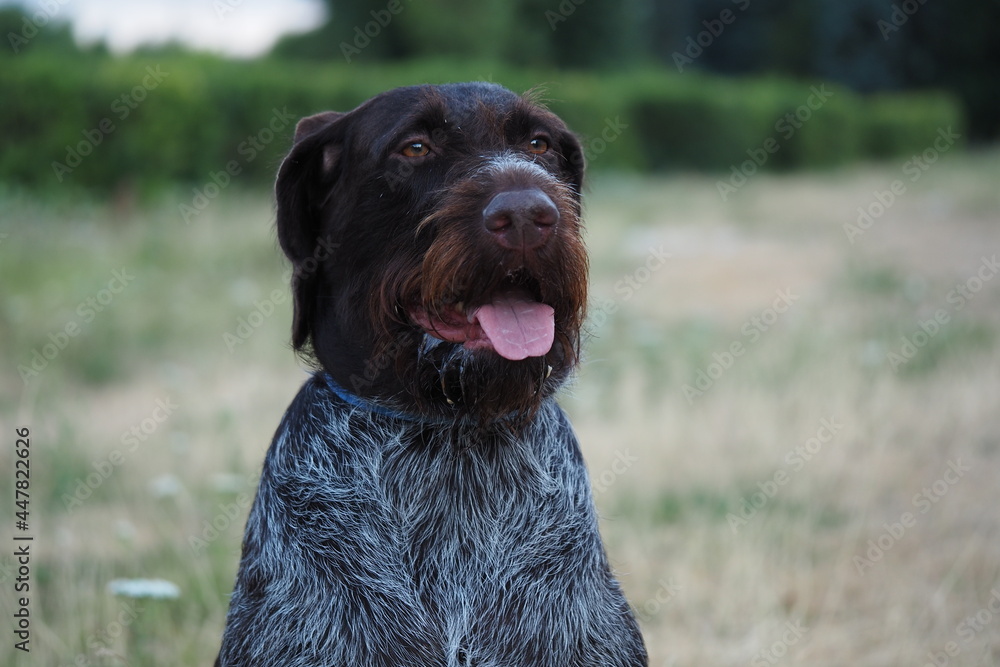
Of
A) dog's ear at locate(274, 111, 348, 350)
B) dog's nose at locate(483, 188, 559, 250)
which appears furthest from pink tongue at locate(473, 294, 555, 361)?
dog's ear at locate(274, 111, 348, 350)

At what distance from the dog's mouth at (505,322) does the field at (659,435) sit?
0.57 m

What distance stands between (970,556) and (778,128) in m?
24.6

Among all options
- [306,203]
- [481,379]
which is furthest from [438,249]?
[306,203]

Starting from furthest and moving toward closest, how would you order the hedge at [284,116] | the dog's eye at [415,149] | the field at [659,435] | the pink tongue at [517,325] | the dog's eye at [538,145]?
1. the hedge at [284,116]
2. the field at [659,435]
3. the dog's eye at [538,145]
4. the dog's eye at [415,149]
5. the pink tongue at [517,325]

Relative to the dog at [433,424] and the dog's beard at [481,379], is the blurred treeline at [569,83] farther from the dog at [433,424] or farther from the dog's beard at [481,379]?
the dog's beard at [481,379]

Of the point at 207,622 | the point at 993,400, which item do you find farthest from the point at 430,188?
the point at 993,400

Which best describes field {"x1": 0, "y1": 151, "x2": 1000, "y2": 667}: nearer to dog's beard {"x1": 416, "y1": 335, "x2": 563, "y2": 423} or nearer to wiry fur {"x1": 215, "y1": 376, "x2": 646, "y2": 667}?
dog's beard {"x1": 416, "y1": 335, "x2": 563, "y2": 423}

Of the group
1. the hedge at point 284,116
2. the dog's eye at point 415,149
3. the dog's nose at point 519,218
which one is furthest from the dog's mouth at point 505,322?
the hedge at point 284,116

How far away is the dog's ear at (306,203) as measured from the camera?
3.08 metres

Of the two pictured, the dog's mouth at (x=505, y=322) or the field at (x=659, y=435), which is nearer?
the dog's mouth at (x=505, y=322)

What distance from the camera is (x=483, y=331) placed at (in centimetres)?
262

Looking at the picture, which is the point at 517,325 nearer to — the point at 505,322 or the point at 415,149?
the point at 505,322

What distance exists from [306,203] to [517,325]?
1021 mm

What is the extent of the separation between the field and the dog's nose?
77 cm
